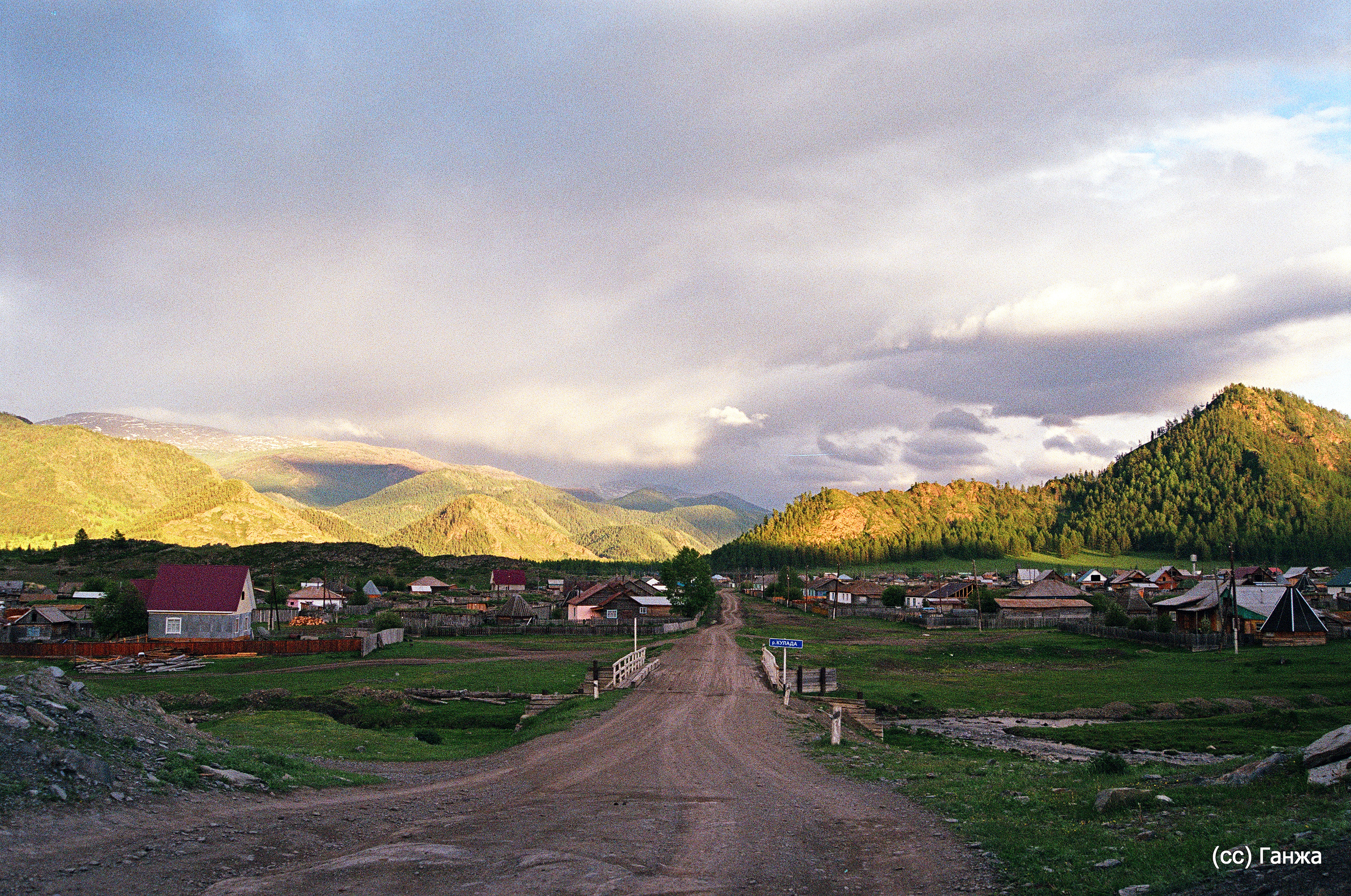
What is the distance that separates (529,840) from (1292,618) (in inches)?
3127

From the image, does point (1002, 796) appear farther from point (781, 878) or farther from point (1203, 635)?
point (1203, 635)

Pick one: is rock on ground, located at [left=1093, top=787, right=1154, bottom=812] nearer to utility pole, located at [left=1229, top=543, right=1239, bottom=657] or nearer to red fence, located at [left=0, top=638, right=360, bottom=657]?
utility pole, located at [left=1229, top=543, right=1239, bottom=657]

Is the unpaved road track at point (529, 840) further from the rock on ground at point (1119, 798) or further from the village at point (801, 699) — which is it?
the rock on ground at point (1119, 798)

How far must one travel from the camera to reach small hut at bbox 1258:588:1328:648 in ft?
227

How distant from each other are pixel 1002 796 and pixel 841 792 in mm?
3953

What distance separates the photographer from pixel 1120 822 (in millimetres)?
13508

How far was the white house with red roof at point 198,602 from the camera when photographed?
70688 millimetres

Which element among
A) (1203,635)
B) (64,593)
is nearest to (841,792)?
(1203,635)

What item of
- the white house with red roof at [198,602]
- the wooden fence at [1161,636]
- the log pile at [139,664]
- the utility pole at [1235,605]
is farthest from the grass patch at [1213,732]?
the white house with red roof at [198,602]

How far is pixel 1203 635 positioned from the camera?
70812 mm

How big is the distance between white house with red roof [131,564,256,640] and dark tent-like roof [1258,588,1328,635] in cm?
9167

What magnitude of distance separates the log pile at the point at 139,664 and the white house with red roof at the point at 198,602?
31.6 ft

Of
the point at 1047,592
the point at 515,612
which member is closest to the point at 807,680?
the point at 515,612

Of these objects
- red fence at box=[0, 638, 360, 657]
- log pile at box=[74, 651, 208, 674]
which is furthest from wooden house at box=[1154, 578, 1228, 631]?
log pile at box=[74, 651, 208, 674]
